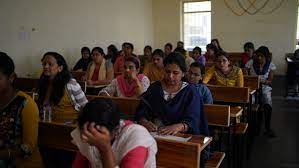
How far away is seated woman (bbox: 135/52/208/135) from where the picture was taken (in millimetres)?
2311

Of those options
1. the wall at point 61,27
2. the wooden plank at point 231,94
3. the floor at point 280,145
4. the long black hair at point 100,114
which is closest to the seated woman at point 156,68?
the wooden plank at point 231,94

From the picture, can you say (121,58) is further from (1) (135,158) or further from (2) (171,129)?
(1) (135,158)

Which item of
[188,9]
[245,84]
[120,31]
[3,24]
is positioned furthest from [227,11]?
[3,24]

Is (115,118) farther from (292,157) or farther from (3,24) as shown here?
(3,24)

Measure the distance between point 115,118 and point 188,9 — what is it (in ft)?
30.9

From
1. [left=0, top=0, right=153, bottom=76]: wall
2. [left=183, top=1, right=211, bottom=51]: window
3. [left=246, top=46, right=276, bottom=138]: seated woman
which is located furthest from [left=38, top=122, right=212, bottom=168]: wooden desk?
[left=183, top=1, right=211, bottom=51]: window

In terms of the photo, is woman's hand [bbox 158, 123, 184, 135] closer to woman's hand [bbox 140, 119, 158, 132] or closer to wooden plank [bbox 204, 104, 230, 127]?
woman's hand [bbox 140, 119, 158, 132]

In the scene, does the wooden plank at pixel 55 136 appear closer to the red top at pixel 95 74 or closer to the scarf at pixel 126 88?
the scarf at pixel 126 88

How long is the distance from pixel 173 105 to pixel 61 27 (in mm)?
4676

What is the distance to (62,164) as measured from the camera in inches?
78.8

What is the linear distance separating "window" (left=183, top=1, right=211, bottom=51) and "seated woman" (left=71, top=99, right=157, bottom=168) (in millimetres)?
9087

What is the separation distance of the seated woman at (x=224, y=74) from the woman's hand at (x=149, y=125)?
2.14m

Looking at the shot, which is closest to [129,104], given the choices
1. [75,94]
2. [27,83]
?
[75,94]

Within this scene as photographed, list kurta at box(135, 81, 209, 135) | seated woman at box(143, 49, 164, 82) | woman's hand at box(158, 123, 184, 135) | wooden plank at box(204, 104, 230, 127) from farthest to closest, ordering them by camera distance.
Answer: seated woman at box(143, 49, 164, 82) < wooden plank at box(204, 104, 230, 127) < kurta at box(135, 81, 209, 135) < woman's hand at box(158, 123, 184, 135)
